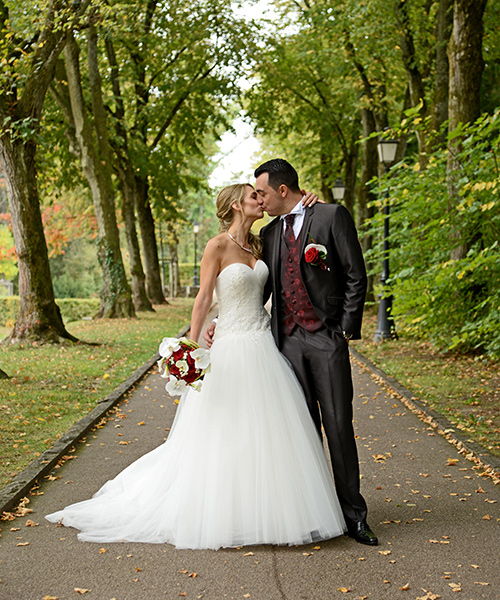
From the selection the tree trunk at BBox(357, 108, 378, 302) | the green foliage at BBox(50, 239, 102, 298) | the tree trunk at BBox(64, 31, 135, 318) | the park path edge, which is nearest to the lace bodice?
the park path edge

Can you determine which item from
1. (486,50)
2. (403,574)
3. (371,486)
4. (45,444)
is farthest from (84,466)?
(486,50)

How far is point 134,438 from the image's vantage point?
8242mm

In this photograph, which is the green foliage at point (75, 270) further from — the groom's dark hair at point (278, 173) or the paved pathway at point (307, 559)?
the groom's dark hair at point (278, 173)

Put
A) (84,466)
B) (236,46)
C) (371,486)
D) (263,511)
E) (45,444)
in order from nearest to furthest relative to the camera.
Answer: (263,511)
(371,486)
(84,466)
(45,444)
(236,46)

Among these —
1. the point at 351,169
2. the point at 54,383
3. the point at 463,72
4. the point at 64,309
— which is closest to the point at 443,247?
the point at 463,72

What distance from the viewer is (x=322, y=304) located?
505 centimetres

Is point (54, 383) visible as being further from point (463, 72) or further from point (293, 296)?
point (463, 72)

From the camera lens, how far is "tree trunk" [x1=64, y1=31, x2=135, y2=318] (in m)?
22.8

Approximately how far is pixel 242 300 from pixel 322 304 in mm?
646

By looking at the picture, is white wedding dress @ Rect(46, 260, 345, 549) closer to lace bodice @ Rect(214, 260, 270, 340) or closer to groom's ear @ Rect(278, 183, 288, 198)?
lace bodice @ Rect(214, 260, 270, 340)

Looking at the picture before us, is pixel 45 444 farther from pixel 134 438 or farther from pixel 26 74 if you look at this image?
pixel 26 74

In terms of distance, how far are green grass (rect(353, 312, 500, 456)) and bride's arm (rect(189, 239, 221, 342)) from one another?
3.53 metres

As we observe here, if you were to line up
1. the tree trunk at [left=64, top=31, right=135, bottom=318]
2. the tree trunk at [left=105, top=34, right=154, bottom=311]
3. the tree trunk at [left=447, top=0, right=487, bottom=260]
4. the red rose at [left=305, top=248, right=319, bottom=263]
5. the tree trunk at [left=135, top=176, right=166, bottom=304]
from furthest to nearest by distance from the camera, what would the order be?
the tree trunk at [left=135, top=176, right=166, bottom=304] < the tree trunk at [left=105, top=34, right=154, bottom=311] < the tree trunk at [left=64, top=31, right=135, bottom=318] < the tree trunk at [left=447, top=0, right=487, bottom=260] < the red rose at [left=305, top=248, right=319, bottom=263]

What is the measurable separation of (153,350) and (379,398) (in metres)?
7.10
